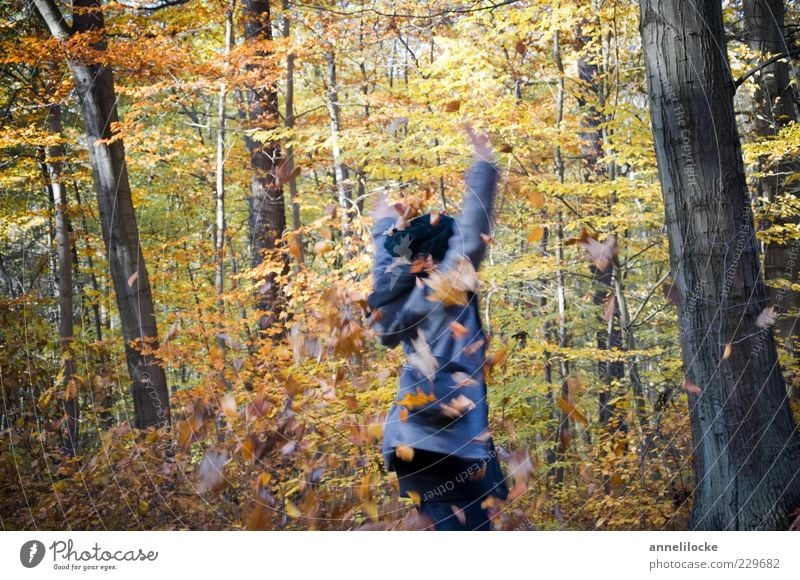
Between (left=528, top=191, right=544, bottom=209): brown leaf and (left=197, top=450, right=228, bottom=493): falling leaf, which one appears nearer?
(left=197, top=450, right=228, bottom=493): falling leaf

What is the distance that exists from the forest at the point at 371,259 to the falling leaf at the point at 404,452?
88 cm

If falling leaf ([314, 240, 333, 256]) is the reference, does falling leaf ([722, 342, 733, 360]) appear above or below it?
below

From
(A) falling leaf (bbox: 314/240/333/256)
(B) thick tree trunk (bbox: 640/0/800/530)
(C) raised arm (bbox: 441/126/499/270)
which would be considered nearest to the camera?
(C) raised arm (bbox: 441/126/499/270)

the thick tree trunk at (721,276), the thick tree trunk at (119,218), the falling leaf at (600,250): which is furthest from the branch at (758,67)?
the thick tree trunk at (119,218)

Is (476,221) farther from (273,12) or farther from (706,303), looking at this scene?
(273,12)

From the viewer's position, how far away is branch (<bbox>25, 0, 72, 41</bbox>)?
4445 mm

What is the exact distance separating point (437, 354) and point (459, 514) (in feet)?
2.11

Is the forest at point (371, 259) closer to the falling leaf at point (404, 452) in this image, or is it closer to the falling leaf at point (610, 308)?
the falling leaf at point (610, 308)
